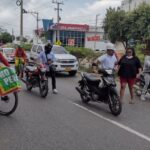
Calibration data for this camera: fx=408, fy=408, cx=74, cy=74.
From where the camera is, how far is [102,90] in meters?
10.6

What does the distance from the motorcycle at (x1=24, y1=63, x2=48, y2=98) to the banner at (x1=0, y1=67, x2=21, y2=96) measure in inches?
146

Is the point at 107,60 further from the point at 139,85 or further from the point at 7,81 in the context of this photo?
the point at 7,81

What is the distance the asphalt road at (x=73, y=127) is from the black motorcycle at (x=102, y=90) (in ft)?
0.76

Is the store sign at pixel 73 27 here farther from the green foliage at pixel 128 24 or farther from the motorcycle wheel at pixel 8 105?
the motorcycle wheel at pixel 8 105

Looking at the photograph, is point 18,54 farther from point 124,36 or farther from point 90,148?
point 124,36

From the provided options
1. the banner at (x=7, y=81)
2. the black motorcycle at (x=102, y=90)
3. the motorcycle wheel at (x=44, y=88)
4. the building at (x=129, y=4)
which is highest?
the building at (x=129, y=4)

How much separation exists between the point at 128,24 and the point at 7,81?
44.8 meters

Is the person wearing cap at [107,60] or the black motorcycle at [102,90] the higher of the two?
the person wearing cap at [107,60]

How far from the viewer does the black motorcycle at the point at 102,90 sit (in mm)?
9907

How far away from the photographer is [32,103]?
451 inches

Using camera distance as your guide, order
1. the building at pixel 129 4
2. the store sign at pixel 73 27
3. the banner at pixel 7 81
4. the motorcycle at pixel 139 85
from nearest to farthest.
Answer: the banner at pixel 7 81, the motorcycle at pixel 139 85, the building at pixel 129 4, the store sign at pixel 73 27

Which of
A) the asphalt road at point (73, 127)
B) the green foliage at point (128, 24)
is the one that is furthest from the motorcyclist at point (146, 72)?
the green foliage at point (128, 24)

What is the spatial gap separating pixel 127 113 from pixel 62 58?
39.4 feet

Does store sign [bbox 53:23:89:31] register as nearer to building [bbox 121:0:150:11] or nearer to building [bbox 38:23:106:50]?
building [bbox 38:23:106:50]
